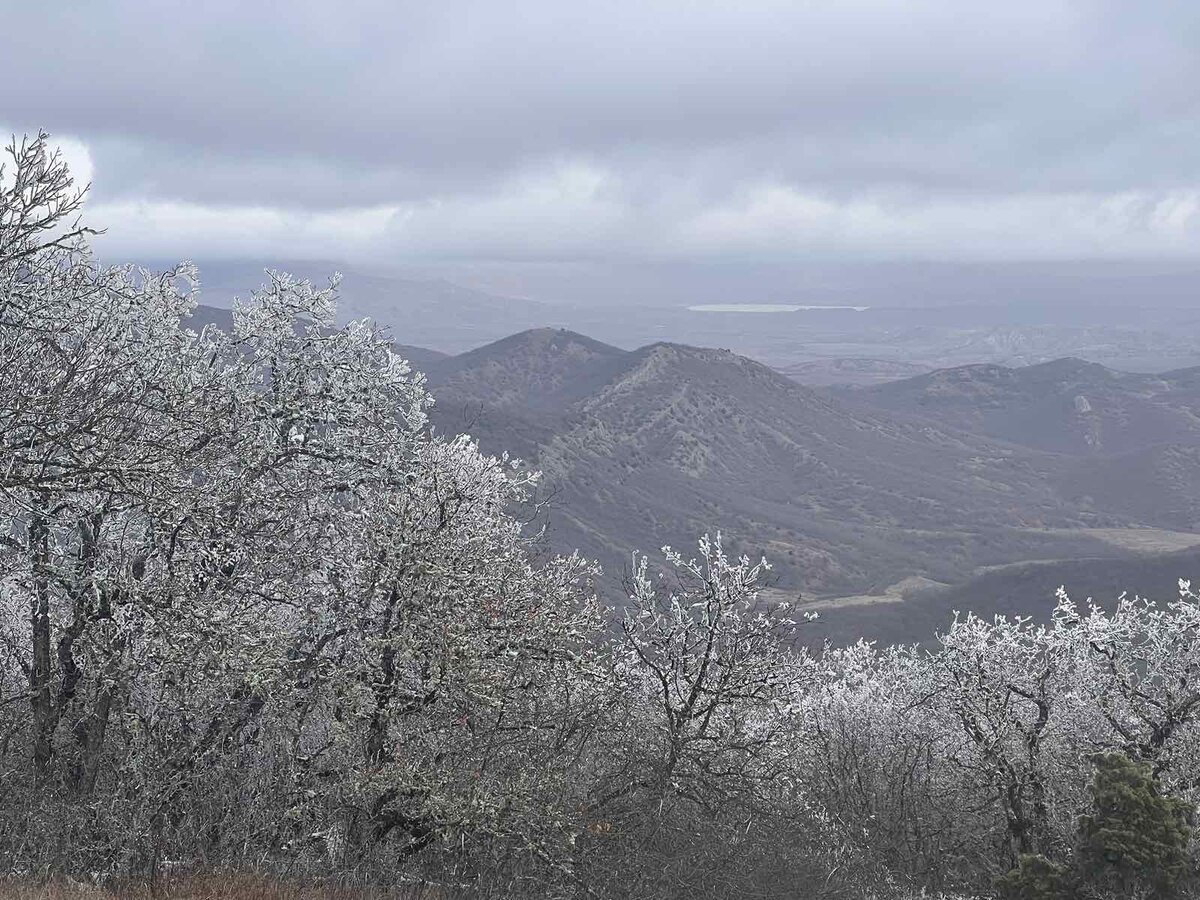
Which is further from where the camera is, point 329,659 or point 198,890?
point 329,659

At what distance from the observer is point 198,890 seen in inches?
376

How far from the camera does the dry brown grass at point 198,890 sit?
9172mm

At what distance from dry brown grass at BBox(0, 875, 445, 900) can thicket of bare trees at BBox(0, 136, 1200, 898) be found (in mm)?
387

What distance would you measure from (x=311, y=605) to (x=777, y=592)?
17656 centimetres

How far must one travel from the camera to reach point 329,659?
1355 centimetres

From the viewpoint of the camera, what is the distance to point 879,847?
1941 centimetres

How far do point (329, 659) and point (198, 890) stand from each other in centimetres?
420

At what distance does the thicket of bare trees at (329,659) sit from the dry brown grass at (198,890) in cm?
39

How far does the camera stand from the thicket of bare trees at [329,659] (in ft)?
37.0

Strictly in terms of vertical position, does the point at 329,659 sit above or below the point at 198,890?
above

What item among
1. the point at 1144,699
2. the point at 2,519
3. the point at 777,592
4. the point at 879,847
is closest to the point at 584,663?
the point at 2,519

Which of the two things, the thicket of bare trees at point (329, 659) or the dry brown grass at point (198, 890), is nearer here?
the dry brown grass at point (198, 890)

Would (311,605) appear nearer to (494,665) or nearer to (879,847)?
(494,665)

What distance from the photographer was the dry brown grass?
917cm
